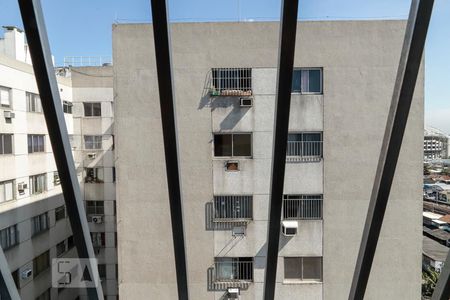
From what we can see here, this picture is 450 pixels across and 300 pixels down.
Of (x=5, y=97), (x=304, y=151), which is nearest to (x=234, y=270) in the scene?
(x=304, y=151)

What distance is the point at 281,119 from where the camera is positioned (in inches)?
59.8

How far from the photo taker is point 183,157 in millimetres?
4422

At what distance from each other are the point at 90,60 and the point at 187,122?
16.6 feet

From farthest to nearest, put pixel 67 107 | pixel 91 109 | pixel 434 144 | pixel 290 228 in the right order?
pixel 91 109, pixel 67 107, pixel 434 144, pixel 290 228

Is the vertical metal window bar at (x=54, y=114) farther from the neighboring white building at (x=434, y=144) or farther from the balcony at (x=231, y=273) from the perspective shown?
the neighboring white building at (x=434, y=144)

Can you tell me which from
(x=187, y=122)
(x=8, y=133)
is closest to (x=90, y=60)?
(x=8, y=133)

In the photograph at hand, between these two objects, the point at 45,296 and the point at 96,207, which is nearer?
the point at 45,296

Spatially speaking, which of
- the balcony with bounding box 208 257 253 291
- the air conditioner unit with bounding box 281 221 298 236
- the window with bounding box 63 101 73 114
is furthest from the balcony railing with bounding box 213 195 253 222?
the window with bounding box 63 101 73 114

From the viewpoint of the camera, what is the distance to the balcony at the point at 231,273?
4535 mm

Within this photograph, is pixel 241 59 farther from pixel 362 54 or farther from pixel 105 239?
pixel 105 239

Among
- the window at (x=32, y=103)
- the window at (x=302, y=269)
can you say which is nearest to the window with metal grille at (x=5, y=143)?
the window at (x=32, y=103)

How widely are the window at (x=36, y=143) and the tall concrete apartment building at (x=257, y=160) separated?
360 cm

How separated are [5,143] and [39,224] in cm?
229

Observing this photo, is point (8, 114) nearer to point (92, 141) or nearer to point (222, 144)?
point (92, 141)
